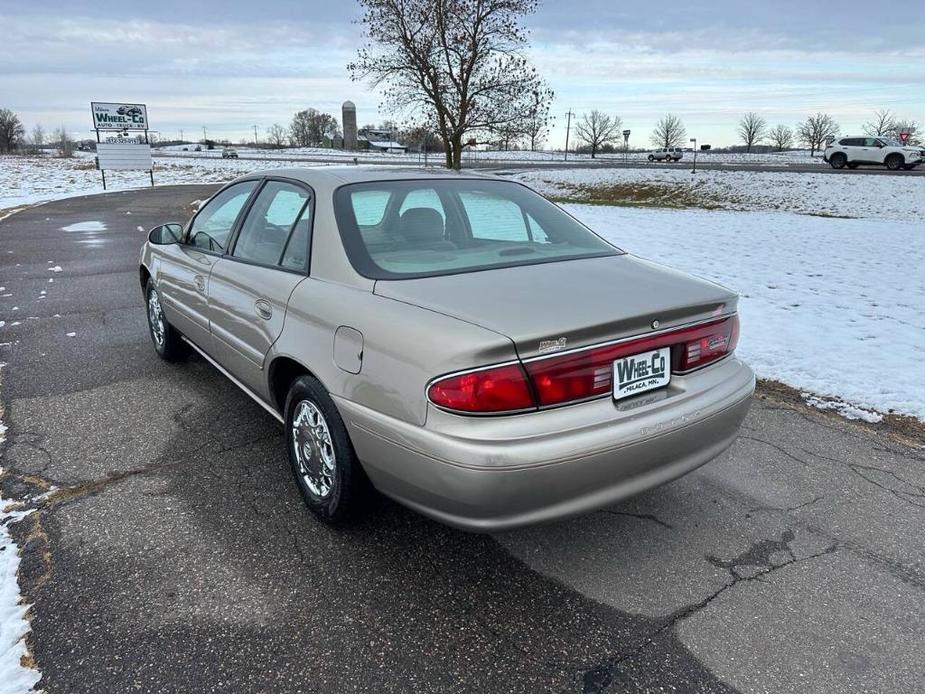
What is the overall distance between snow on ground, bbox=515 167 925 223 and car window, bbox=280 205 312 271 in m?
16.9

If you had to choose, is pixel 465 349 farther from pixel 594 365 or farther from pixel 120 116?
pixel 120 116

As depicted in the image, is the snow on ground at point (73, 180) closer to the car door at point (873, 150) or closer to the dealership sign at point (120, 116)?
the dealership sign at point (120, 116)

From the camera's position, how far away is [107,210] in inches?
696

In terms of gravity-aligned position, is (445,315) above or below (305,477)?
above

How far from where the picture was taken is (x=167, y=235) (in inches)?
171

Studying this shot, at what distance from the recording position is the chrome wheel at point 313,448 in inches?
104

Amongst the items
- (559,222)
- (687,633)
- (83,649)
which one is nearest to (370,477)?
(83,649)

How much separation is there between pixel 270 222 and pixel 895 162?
104 feet

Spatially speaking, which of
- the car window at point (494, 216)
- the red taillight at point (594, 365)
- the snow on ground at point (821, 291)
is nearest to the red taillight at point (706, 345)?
the red taillight at point (594, 365)

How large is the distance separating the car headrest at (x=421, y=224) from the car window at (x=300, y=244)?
0.43 meters

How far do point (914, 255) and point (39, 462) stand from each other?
11.1 metres

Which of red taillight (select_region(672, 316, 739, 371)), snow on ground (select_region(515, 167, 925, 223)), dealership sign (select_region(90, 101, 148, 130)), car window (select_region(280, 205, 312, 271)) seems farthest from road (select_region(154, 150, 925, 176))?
red taillight (select_region(672, 316, 739, 371))

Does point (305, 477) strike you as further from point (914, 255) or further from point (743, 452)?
point (914, 255)

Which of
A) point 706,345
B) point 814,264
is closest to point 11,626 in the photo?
point 706,345
